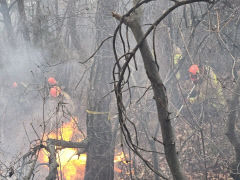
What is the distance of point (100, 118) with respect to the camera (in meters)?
6.54

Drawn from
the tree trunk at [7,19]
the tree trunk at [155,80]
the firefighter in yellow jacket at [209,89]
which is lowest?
the tree trunk at [155,80]

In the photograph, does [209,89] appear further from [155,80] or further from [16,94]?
[16,94]

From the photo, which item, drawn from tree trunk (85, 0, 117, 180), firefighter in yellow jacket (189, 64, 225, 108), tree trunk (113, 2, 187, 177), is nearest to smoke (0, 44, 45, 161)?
tree trunk (85, 0, 117, 180)

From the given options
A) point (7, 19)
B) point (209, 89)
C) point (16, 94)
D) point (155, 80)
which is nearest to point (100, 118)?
point (155, 80)

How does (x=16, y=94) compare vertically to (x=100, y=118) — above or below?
above

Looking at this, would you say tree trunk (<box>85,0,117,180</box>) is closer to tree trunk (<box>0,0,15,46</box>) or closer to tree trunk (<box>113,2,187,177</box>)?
tree trunk (<box>113,2,187,177</box>)

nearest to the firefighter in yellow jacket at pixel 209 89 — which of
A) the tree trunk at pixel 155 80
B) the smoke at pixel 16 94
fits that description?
the tree trunk at pixel 155 80

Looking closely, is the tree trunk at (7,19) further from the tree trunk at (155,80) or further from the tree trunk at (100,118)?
the tree trunk at (155,80)

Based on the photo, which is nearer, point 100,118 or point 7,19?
point 100,118

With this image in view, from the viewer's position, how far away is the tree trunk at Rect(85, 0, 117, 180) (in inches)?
255

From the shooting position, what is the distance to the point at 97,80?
260 inches

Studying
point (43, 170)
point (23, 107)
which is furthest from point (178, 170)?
point (23, 107)

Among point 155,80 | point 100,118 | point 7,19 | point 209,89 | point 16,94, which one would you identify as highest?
point 7,19

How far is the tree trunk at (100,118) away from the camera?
646 centimetres
